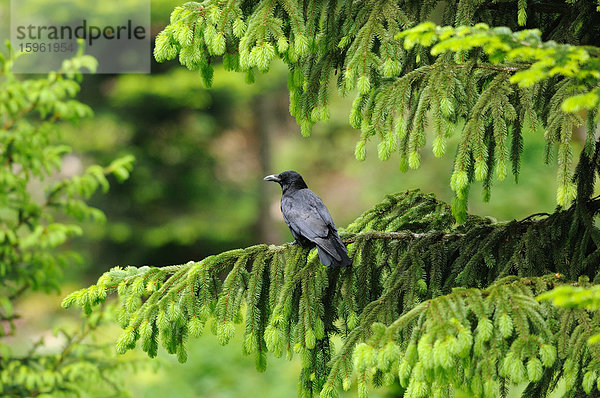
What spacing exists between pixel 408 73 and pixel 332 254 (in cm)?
91

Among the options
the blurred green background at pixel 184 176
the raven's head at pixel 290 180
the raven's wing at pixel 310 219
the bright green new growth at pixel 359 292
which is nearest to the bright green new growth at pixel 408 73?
the bright green new growth at pixel 359 292

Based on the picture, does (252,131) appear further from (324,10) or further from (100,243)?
(324,10)

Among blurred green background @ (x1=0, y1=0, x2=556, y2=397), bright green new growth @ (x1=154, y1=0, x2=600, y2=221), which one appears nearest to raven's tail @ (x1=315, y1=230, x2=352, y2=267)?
bright green new growth @ (x1=154, y1=0, x2=600, y2=221)

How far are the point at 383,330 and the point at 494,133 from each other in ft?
3.06

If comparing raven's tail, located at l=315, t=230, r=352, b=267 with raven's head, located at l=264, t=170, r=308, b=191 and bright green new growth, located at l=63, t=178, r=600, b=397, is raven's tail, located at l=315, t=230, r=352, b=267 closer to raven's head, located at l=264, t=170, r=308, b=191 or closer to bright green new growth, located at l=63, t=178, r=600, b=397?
bright green new growth, located at l=63, t=178, r=600, b=397

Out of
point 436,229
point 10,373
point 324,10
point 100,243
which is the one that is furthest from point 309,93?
point 100,243

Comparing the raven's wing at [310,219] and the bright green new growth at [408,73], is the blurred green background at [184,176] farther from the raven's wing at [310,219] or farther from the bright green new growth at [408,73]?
the bright green new growth at [408,73]

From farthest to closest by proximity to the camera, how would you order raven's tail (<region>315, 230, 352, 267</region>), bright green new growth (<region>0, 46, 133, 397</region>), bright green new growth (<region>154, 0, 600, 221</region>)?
bright green new growth (<region>0, 46, 133, 397</region>), raven's tail (<region>315, 230, 352, 267</region>), bright green new growth (<region>154, 0, 600, 221</region>)

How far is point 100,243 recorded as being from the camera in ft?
44.2

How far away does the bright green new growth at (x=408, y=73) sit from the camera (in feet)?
8.68

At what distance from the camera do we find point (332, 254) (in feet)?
10.4

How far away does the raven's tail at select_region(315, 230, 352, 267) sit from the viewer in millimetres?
3154

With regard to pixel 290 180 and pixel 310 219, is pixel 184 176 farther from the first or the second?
pixel 310 219

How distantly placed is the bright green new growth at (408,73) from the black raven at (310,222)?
1.76ft
